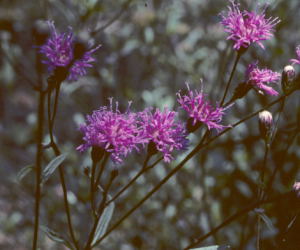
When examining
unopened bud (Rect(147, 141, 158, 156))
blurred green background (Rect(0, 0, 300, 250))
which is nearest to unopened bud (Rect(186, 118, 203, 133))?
unopened bud (Rect(147, 141, 158, 156))

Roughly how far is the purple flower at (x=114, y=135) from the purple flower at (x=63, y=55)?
183 mm

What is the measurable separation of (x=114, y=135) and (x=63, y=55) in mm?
341

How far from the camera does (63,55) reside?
172cm

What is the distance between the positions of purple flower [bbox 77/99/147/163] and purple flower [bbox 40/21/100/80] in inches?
7.2

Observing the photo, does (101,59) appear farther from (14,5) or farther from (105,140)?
(14,5)

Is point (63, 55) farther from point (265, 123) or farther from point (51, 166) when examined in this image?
point (265, 123)

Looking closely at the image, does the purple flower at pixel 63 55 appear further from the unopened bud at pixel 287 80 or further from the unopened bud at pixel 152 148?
the unopened bud at pixel 287 80

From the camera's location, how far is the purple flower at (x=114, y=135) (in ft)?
5.23

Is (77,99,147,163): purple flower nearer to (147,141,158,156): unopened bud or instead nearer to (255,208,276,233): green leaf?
(147,141,158,156): unopened bud

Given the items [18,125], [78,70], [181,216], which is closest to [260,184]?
[78,70]

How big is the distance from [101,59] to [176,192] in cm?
112

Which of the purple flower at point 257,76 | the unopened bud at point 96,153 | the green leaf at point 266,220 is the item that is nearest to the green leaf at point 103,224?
the unopened bud at point 96,153

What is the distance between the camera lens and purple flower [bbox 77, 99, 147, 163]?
1.59 m

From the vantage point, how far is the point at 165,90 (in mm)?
3779
